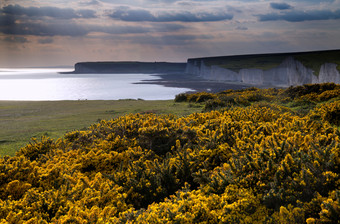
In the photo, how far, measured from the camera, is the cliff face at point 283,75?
69.9 metres

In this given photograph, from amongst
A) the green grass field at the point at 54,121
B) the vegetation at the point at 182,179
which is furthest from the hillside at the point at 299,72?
the vegetation at the point at 182,179

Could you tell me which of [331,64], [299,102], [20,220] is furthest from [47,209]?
[331,64]

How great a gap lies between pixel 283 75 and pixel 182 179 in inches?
4335

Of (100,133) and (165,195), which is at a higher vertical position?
(100,133)

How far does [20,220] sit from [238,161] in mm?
4288

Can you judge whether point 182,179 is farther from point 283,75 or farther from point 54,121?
point 283,75

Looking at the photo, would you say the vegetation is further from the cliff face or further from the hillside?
the hillside

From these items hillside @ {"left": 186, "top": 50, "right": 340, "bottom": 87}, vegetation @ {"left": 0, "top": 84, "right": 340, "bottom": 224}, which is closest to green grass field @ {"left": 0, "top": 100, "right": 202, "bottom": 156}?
vegetation @ {"left": 0, "top": 84, "right": 340, "bottom": 224}

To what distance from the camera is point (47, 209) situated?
5.46m

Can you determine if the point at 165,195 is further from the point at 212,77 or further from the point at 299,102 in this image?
the point at 212,77

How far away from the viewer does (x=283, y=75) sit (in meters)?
106

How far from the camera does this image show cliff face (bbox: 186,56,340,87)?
69863mm

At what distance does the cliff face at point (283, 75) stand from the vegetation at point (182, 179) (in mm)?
67770

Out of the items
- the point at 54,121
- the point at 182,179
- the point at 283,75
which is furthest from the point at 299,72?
the point at 182,179
